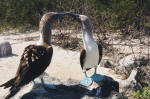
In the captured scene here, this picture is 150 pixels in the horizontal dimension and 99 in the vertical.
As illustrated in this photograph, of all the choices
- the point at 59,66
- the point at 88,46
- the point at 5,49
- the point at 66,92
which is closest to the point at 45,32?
the point at 88,46

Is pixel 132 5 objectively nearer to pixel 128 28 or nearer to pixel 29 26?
pixel 128 28

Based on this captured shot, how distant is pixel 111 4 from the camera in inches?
343

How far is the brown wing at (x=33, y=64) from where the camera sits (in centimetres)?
352

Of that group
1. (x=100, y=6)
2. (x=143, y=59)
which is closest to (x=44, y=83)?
(x=143, y=59)

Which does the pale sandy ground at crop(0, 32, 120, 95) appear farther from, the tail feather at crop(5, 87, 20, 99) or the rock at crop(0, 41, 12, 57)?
the tail feather at crop(5, 87, 20, 99)

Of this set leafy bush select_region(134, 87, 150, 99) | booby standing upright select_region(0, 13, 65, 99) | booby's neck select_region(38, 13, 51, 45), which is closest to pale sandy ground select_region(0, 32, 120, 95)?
leafy bush select_region(134, 87, 150, 99)

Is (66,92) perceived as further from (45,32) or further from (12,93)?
(45,32)

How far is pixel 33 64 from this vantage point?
3.55m

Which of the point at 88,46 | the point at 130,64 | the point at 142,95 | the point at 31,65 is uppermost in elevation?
the point at 88,46

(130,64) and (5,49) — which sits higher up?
(5,49)

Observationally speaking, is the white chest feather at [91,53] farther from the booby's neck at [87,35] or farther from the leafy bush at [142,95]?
the leafy bush at [142,95]

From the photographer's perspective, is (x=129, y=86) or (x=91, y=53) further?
(x=129, y=86)

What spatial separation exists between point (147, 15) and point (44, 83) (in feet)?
19.2

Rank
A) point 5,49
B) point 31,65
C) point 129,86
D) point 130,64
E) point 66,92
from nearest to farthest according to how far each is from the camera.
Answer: point 31,65 → point 66,92 → point 129,86 → point 130,64 → point 5,49
